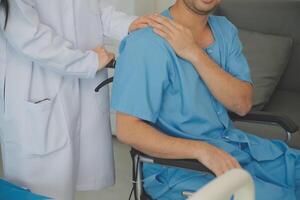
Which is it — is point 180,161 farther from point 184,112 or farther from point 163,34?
point 163,34

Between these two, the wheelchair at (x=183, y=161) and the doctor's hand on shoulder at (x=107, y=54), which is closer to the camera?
the wheelchair at (x=183, y=161)

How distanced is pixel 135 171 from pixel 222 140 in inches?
12.8

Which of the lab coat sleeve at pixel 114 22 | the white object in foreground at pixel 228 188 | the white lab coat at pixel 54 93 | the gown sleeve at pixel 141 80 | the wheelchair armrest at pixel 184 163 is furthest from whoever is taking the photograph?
the lab coat sleeve at pixel 114 22

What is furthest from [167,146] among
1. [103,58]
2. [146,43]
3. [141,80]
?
[103,58]

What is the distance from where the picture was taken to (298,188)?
1.42 meters

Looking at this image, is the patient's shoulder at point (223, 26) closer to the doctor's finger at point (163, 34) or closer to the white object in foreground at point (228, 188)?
the doctor's finger at point (163, 34)

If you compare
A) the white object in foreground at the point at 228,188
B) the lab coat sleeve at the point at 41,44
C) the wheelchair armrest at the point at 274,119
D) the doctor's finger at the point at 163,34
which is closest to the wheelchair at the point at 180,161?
the wheelchair armrest at the point at 274,119

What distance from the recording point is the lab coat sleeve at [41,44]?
136 cm

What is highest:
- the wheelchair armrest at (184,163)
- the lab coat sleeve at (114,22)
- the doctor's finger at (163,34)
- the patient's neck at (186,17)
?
the patient's neck at (186,17)

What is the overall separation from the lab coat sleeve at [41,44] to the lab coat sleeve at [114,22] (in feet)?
0.62

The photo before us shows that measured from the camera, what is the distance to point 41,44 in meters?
1.39

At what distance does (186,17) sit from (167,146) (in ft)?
1.51

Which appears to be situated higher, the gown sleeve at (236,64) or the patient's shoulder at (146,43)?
the patient's shoulder at (146,43)

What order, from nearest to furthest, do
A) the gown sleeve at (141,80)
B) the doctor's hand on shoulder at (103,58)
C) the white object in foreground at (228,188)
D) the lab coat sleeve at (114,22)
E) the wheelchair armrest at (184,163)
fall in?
the white object in foreground at (228,188) < the wheelchair armrest at (184,163) < the gown sleeve at (141,80) < the doctor's hand on shoulder at (103,58) < the lab coat sleeve at (114,22)
